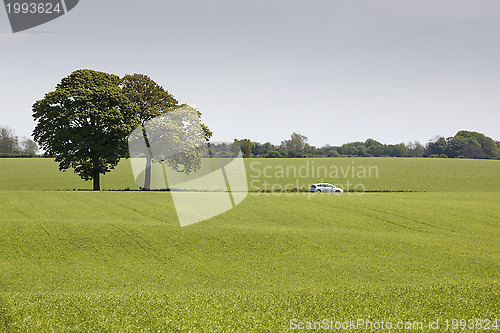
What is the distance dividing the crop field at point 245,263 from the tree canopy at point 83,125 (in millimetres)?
7631

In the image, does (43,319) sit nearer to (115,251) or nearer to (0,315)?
(0,315)

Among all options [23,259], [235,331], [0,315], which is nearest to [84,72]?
[23,259]

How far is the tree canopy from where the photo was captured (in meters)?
48.9

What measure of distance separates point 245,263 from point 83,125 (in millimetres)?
37496

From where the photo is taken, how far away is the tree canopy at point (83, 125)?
4888 centimetres

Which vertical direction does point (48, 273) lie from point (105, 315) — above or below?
below

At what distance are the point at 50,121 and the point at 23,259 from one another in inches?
1203

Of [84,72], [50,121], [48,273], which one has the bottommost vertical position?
[48,273]

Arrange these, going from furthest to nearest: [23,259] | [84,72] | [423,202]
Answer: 1. [84,72]
2. [423,202]
3. [23,259]

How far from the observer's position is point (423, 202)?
44531mm

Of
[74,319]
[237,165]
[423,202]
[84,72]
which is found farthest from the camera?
[237,165]

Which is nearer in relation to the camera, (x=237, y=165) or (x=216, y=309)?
(x=216, y=309)

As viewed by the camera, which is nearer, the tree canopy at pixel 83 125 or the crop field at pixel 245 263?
the crop field at pixel 245 263

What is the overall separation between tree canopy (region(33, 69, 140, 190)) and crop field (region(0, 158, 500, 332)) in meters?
7.63
